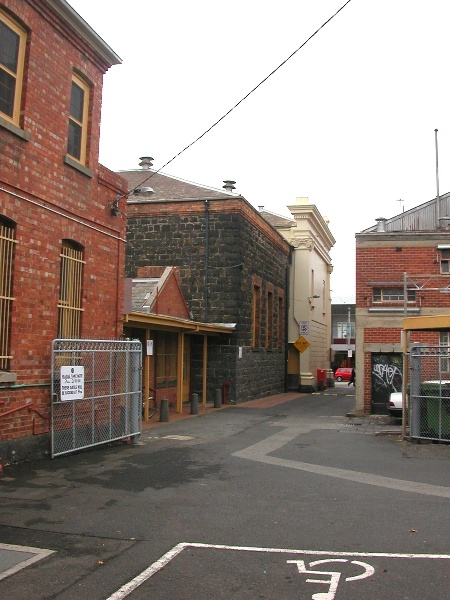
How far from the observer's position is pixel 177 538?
6605mm

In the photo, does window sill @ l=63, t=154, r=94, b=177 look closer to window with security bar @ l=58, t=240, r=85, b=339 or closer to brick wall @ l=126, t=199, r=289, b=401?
window with security bar @ l=58, t=240, r=85, b=339

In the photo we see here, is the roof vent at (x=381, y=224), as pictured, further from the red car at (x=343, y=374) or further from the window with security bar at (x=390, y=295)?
the red car at (x=343, y=374)

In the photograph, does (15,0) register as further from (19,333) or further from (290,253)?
(290,253)

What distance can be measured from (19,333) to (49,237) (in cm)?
191

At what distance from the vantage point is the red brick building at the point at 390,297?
71.4 feet

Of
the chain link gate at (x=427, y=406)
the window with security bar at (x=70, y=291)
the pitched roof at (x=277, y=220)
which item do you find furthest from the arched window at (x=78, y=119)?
the pitched roof at (x=277, y=220)

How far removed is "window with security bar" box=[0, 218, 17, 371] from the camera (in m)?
10.5

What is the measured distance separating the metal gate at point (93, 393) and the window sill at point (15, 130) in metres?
3.41

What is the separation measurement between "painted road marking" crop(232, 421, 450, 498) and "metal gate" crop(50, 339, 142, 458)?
2.49 meters

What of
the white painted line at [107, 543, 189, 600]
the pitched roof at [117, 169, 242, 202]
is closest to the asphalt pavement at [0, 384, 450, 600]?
the white painted line at [107, 543, 189, 600]

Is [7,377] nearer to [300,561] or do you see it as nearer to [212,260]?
[300,561]

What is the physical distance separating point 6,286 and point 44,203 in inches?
69.8

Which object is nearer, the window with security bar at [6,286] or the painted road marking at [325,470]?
the painted road marking at [325,470]

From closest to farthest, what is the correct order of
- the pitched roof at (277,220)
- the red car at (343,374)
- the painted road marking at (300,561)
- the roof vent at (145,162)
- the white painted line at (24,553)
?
the painted road marking at (300,561), the white painted line at (24,553), the roof vent at (145,162), the pitched roof at (277,220), the red car at (343,374)
